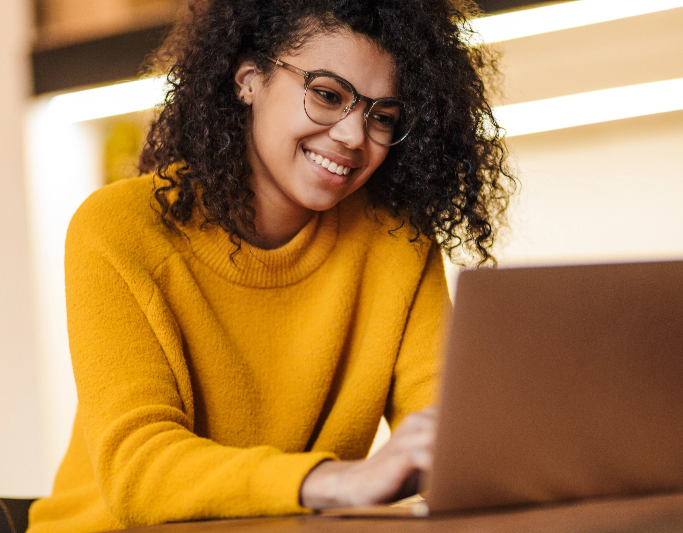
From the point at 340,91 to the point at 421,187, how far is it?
26 centimetres

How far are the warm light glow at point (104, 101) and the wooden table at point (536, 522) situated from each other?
1.63 m

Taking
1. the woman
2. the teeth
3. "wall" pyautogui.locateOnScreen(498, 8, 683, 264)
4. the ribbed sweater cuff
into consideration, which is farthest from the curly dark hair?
"wall" pyautogui.locateOnScreen(498, 8, 683, 264)

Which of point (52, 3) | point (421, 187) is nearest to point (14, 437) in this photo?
point (52, 3)

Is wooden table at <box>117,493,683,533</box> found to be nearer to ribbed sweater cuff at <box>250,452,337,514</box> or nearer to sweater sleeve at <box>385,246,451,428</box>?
ribbed sweater cuff at <box>250,452,337,514</box>

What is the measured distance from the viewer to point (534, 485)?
1.75 feet

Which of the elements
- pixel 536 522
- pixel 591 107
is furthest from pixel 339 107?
pixel 591 107

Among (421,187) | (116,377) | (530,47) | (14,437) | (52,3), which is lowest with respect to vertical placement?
(14,437)

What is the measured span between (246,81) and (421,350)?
0.54m

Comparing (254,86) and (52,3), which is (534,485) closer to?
(254,86)

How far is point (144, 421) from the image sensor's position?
31.9 inches

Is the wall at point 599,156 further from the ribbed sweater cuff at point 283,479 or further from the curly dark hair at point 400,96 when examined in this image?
the ribbed sweater cuff at point 283,479

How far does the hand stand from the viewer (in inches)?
25.3

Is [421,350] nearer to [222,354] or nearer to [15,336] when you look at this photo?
[222,354]

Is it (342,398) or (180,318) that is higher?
(180,318)
